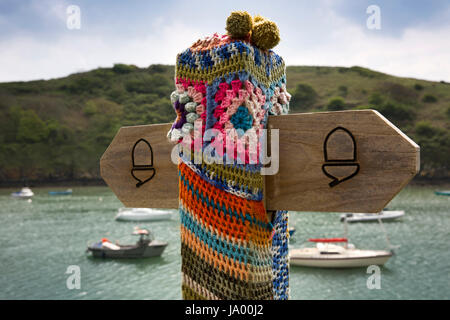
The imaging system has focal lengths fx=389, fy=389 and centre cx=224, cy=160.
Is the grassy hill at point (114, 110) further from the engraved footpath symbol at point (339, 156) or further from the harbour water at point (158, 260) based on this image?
the engraved footpath symbol at point (339, 156)

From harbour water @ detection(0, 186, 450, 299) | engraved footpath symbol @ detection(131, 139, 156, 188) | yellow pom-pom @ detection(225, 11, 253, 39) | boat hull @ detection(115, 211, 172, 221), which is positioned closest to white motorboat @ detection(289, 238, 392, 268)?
harbour water @ detection(0, 186, 450, 299)

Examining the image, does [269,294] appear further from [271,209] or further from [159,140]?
[159,140]

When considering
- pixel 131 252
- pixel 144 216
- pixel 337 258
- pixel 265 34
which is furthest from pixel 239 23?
pixel 144 216

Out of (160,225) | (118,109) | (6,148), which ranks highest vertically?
(118,109)

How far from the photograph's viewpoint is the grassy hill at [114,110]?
55.0 m

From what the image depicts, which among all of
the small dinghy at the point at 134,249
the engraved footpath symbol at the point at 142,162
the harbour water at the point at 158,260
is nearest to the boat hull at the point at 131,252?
the small dinghy at the point at 134,249

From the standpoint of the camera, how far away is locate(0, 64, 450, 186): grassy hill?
180ft

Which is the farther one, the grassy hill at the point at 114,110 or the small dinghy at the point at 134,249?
the grassy hill at the point at 114,110

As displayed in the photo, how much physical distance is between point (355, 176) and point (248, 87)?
38cm

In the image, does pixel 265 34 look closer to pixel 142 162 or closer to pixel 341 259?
pixel 142 162

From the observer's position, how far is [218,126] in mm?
1134

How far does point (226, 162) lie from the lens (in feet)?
3.63

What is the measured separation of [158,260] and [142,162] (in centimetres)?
1919
